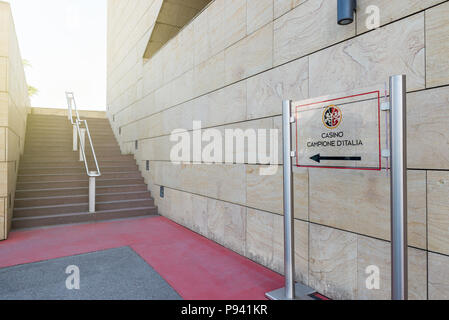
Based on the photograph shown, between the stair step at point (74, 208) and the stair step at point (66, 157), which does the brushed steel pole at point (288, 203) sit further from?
the stair step at point (66, 157)

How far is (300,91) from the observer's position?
3139 millimetres

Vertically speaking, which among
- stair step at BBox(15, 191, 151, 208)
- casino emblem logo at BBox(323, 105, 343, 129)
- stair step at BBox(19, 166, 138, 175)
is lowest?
stair step at BBox(15, 191, 151, 208)

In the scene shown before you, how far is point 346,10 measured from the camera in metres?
2.51

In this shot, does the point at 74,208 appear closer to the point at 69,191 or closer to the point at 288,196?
the point at 69,191

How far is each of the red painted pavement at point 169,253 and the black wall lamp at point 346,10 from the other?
260 cm

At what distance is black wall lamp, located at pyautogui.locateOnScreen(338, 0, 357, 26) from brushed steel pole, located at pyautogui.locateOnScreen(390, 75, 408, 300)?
1.01 meters

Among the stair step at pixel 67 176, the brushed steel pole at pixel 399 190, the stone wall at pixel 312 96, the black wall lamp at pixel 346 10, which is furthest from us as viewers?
the stair step at pixel 67 176

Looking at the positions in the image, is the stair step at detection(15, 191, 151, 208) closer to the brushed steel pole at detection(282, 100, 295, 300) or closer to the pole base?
the pole base

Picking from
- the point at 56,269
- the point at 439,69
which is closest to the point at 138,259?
the point at 56,269

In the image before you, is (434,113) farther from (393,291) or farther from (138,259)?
(138,259)

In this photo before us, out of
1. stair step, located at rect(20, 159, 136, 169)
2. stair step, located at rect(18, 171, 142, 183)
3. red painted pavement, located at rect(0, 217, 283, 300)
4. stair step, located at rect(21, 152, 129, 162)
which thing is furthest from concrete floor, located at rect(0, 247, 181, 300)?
stair step, located at rect(21, 152, 129, 162)

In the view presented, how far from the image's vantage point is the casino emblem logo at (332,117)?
2.23 meters

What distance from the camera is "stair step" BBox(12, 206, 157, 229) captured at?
5.48 m

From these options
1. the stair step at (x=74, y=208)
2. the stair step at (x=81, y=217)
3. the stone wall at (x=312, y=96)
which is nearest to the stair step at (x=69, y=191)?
the stair step at (x=74, y=208)
